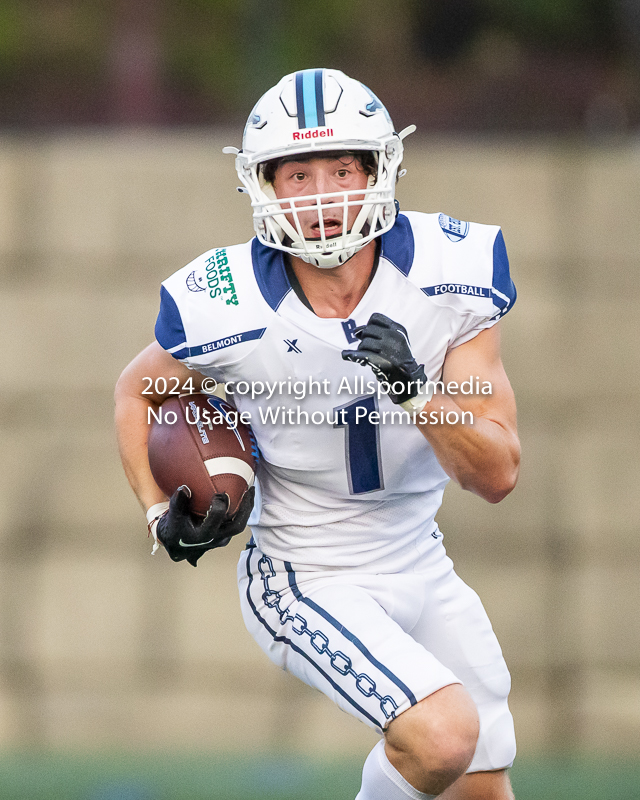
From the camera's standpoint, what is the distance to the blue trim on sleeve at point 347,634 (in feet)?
7.93

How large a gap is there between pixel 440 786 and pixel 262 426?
0.91m

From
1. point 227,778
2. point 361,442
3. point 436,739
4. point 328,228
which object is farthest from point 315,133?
point 227,778

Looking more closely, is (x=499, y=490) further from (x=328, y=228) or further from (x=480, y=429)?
(x=328, y=228)

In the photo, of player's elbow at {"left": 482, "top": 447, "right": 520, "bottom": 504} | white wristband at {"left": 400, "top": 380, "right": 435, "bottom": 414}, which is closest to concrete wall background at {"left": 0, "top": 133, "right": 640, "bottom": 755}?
player's elbow at {"left": 482, "top": 447, "right": 520, "bottom": 504}

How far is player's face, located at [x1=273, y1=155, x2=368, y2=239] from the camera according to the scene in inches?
102

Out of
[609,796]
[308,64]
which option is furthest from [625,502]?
[308,64]

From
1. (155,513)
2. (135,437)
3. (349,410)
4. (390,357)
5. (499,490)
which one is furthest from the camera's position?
(135,437)

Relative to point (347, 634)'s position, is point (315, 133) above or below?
above

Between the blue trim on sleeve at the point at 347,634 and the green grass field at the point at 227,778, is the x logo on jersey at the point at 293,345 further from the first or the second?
the green grass field at the point at 227,778

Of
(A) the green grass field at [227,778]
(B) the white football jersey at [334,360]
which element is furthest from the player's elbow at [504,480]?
(A) the green grass field at [227,778]

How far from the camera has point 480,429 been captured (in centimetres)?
248

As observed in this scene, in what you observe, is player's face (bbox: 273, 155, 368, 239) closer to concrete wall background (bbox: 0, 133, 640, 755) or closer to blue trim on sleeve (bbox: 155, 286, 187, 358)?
blue trim on sleeve (bbox: 155, 286, 187, 358)

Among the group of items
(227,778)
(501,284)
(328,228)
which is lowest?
(227,778)

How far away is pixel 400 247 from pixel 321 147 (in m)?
0.31
